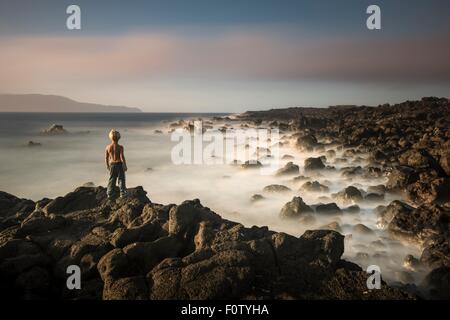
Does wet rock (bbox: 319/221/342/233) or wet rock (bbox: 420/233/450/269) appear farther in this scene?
wet rock (bbox: 319/221/342/233)

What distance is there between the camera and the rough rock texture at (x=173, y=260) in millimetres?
4762

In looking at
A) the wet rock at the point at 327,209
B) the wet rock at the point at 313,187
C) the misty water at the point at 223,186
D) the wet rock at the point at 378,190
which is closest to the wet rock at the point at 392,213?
the misty water at the point at 223,186

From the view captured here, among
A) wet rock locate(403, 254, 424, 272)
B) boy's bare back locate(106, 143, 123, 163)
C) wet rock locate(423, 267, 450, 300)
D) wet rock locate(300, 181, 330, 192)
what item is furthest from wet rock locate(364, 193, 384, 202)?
boy's bare back locate(106, 143, 123, 163)

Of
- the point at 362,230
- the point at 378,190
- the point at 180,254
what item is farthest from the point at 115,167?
the point at 378,190

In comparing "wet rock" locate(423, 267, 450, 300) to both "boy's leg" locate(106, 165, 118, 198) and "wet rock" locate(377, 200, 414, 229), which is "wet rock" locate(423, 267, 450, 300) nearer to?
"wet rock" locate(377, 200, 414, 229)

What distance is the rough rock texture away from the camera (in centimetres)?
476

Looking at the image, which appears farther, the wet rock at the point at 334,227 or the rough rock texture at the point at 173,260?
the wet rock at the point at 334,227

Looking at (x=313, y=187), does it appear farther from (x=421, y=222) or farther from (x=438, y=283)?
(x=438, y=283)

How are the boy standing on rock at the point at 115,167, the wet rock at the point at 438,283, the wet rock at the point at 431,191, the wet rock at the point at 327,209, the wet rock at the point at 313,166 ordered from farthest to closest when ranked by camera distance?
the wet rock at the point at 313,166 → the wet rock at the point at 431,191 → the wet rock at the point at 327,209 → the boy standing on rock at the point at 115,167 → the wet rock at the point at 438,283

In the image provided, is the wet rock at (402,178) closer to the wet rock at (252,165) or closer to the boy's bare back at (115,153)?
the wet rock at (252,165)

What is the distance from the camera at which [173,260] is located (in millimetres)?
5285

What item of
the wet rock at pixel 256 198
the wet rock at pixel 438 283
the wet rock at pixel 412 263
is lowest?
the wet rock at pixel 412 263
